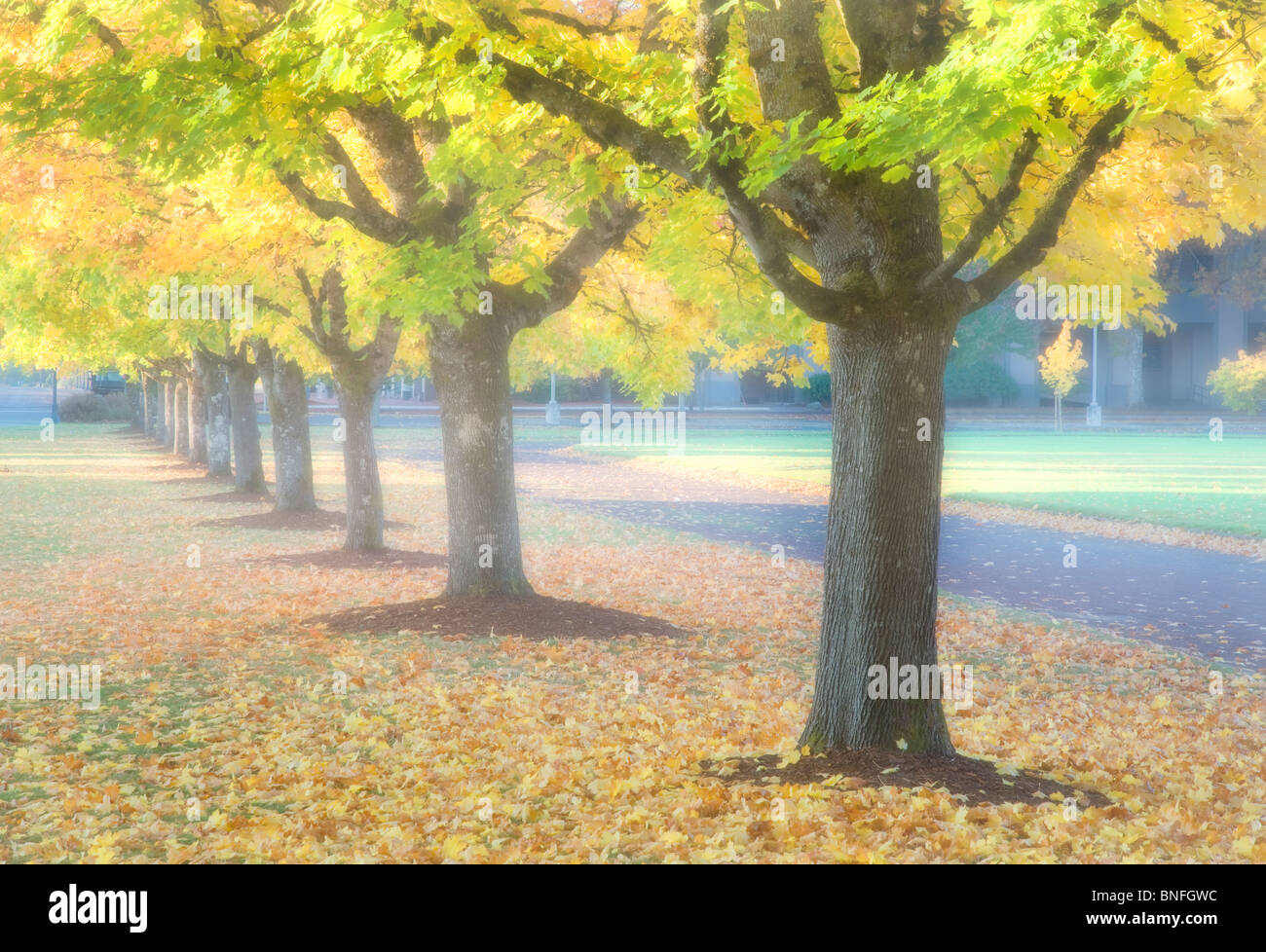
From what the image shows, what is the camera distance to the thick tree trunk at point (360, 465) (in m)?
17.0

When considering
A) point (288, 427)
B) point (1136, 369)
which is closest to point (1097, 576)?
point (288, 427)

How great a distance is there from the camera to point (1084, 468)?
3372 cm

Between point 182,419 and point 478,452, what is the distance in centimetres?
3838

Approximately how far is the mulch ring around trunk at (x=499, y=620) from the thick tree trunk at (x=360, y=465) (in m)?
4.83

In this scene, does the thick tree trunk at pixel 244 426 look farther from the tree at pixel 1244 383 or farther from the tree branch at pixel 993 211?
the tree at pixel 1244 383

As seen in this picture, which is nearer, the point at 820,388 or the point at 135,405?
the point at 820,388

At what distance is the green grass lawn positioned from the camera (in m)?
23.1

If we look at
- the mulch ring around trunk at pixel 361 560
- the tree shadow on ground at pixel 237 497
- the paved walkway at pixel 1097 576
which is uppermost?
the tree shadow on ground at pixel 237 497

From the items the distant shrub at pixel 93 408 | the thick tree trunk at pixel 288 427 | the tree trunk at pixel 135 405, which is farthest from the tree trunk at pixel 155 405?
the thick tree trunk at pixel 288 427

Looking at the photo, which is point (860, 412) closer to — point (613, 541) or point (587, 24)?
point (587, 24)

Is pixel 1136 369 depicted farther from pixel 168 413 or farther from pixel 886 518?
pixel 886 518

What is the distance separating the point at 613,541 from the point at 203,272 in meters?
8.00

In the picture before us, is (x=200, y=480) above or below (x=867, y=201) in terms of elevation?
below

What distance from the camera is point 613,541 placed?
66.0 ft
